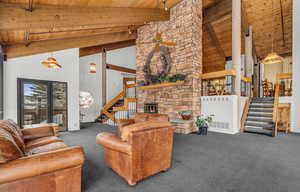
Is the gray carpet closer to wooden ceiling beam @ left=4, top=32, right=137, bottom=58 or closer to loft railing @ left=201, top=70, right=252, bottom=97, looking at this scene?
loft railing @ left=201, top=70, right=252, bottom=97

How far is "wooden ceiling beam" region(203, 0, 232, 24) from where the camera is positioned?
21.5 ft

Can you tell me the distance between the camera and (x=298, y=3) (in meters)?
5.55

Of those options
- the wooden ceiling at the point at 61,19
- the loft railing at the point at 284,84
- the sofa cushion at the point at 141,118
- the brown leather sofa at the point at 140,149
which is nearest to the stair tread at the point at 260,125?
the loft railing at the point at 284,84

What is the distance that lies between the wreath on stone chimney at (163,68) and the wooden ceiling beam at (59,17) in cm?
151

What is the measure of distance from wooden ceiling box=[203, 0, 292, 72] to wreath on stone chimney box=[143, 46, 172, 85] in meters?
2.93

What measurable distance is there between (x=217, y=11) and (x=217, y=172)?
7.10 meters

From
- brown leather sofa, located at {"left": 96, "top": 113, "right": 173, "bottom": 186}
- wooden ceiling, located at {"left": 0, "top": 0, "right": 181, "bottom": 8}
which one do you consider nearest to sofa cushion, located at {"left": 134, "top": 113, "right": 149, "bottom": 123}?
brown leather sofa, located at {"left": 96, "top": 113, "right": 173, "bottom": 186}

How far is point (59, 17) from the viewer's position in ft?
12.6

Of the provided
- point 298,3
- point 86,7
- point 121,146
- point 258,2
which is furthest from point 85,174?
point 258,2

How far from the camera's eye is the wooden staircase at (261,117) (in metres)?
5.06

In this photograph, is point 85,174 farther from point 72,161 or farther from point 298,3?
point 298,3

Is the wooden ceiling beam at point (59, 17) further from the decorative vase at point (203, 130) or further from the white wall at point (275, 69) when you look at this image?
the white wall at point (275, 69)

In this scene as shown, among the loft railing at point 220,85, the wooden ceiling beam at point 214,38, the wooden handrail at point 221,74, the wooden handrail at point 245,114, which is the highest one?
the wooden ceiling beam at point 214,38

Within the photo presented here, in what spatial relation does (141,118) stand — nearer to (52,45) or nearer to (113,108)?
(113,108)
